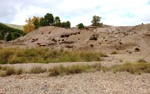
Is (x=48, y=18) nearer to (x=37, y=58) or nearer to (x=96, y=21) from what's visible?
(x=96, y=21)

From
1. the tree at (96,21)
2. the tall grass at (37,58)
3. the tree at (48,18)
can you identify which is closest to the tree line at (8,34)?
the tree at (48,18)

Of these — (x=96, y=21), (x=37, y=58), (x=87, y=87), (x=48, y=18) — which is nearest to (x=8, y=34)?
(x=48, y=18)

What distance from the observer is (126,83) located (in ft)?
13.6

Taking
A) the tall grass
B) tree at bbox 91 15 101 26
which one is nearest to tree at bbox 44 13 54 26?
tree at bbox 91 15 101 26

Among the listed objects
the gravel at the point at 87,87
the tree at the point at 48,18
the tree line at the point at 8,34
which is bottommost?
the gravel at the point at 87,87

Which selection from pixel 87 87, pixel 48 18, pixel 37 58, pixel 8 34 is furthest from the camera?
pixel 8 34

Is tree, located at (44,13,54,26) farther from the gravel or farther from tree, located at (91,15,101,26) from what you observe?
the gravel

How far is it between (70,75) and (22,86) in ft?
6.08

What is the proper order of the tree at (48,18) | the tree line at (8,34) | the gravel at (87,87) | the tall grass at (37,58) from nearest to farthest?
the gravel at (87,87) < the tall grass at (37,58) < the tree at (48,18) < the tree line at (8,34)

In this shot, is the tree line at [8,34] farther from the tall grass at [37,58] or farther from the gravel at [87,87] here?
the gravel at [87,87]

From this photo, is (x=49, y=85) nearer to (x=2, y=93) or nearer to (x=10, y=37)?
(x=2, y=93)

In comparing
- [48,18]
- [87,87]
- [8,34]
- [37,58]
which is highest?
[48,18]

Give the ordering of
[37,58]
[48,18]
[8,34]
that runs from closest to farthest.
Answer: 1. [37,58]
2. [48,18]
3. [8,34]

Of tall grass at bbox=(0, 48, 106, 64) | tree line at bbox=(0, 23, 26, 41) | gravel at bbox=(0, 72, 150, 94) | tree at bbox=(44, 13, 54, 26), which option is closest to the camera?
gravel at bbox=(0, 72, 150, 94)
